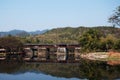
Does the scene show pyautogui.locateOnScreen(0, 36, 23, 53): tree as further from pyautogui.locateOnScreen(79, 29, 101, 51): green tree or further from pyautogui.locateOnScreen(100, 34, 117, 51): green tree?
pyautogui.locateOnScreen(100, 34, 117, 51): green tree

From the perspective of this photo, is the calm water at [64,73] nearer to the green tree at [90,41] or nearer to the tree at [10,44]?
the green tree at [90,41]

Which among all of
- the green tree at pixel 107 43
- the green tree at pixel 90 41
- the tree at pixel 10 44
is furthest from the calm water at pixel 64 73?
the tree at pixel 10 44

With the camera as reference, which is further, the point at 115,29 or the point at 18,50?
the point at 18,50

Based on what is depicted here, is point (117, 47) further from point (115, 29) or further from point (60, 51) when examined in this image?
point (60, 51)

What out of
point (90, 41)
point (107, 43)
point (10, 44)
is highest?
point (90, 41)

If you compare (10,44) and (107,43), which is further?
(10,44)

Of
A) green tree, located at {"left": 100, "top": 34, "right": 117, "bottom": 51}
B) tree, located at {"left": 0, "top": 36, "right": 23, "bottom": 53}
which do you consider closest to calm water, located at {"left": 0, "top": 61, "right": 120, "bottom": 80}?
green tree, located at {"left": 100, "top": 34, "right": 117, "bottom": 51}

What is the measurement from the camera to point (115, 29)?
417ft

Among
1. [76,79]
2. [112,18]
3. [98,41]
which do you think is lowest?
[76,79]

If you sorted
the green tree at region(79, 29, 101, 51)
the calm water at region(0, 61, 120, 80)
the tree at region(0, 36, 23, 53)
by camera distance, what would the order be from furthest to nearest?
the tree at region(0, 36, 23, 53)
the green tree at region(79, 29, 101, 51)
the calm water at region(0, 61, 120, 80)

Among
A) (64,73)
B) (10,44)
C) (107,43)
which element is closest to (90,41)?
(107,43)

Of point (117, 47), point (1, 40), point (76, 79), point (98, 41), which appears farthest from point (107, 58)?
point (1, 40)

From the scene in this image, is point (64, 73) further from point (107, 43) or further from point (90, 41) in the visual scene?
point (90, 41)

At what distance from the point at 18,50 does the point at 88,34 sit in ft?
150
